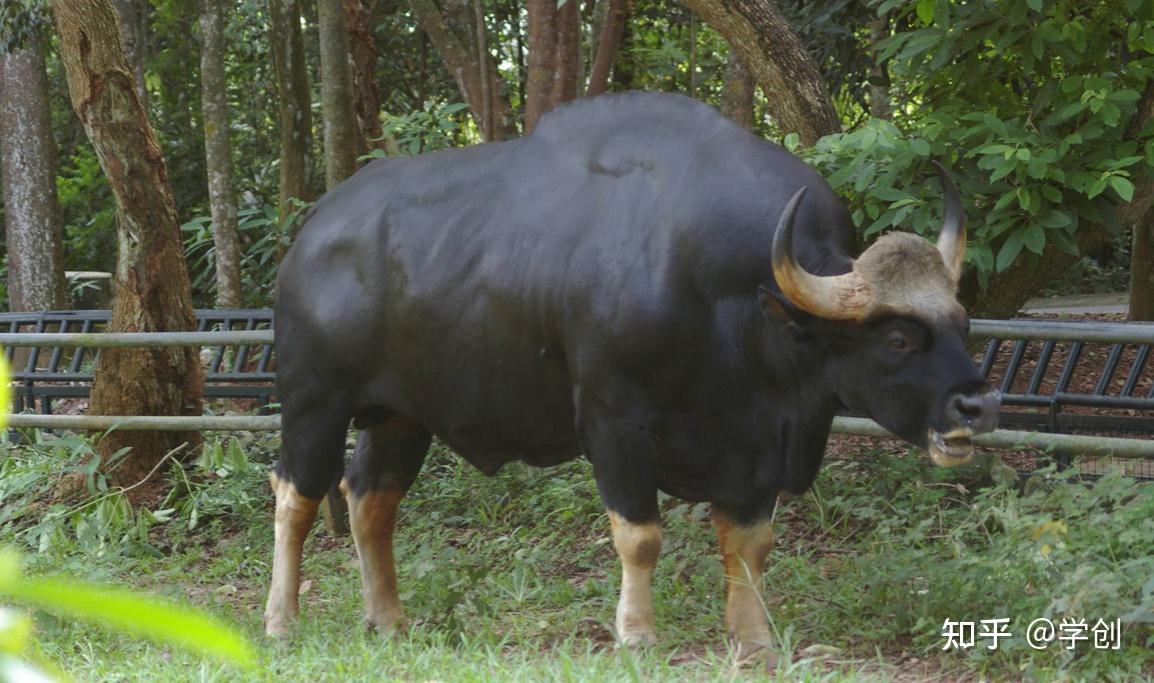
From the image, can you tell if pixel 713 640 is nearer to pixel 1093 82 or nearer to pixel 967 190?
pixel 967 190

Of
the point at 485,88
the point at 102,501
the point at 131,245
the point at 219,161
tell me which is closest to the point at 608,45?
the point at 485,88

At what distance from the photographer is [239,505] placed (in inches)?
305

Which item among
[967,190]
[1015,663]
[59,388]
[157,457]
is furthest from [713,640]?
[59,388]

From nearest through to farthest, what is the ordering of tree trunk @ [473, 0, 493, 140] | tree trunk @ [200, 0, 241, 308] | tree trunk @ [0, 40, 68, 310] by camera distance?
1. tree trunk @ [473, 0, 493, 140]
2. tree trunk @ [200, 0, 241, 308]
3. tree trunk @ [0, 40, 68, 310]

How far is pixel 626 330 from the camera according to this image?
480 centimetres

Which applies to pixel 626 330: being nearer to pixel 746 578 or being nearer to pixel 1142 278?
pixel 746 578

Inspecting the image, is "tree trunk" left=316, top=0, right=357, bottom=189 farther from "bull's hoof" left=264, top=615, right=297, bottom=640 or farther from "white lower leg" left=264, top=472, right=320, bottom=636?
"bull's hoof" left=264, top=615, right=297, bottom=640

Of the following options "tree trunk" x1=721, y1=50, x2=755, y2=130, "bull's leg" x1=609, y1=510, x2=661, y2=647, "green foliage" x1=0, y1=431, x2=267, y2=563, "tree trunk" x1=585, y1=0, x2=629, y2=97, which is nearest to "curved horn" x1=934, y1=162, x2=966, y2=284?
"bull's leg" x1=609, y1=510, x2=661, y2=647

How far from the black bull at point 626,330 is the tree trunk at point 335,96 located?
457 cm

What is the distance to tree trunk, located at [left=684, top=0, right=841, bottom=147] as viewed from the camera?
7.73 metres

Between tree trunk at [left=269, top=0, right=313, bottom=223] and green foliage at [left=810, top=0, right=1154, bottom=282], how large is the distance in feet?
22.1

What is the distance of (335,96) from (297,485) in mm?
5125

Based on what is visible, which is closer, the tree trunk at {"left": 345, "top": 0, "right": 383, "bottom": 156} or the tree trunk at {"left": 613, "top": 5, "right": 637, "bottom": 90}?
the tree trunk at {"left": 345, "top": 0, "right": 383, "bottom": 156}

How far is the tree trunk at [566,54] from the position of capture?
28.9 ft
